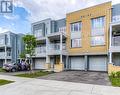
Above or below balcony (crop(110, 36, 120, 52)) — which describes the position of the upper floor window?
above

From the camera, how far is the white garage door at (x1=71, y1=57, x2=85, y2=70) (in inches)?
1042

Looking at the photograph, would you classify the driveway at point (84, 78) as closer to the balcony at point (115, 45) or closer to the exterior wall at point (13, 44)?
the balcony at point (115, 45)

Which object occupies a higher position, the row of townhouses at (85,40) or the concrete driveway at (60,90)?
the row of townhouses at (85,40)

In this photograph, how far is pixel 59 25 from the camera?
30.2 metres

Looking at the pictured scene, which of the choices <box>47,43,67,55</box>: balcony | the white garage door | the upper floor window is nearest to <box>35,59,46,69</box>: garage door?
<box>47,43,67,55</box>: balcony

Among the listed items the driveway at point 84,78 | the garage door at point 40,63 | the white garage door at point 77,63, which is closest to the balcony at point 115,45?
the driveway at point 84,78

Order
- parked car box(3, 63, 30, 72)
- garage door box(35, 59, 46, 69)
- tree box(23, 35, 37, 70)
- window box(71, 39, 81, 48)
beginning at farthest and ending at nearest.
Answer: garage door box(35, 59, 46, 69) → window box(71, 39, 81, 48) → parked car box(3, 63, 30, 72) → tree box(23, 35, 37, 70)

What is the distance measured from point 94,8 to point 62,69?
1079 cm

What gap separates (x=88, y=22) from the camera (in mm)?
25375

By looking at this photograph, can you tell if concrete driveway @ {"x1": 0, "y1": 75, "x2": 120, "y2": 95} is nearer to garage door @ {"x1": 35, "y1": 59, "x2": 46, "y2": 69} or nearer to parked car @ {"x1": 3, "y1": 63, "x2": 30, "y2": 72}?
parked car @ {"x1": 3, "y1": 63, "x2": 30, "y2": 72}

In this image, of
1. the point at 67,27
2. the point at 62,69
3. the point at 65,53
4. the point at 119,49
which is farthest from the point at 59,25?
the point at 119,49

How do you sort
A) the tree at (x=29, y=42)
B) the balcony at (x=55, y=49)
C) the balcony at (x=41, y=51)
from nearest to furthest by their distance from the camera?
the tree at (x=29, y=42) < the balcony at (x=55, y=49) < the balcony at (x=41, y=51)

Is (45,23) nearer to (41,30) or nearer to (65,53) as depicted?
(41,30)

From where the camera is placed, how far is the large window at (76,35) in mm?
26500
